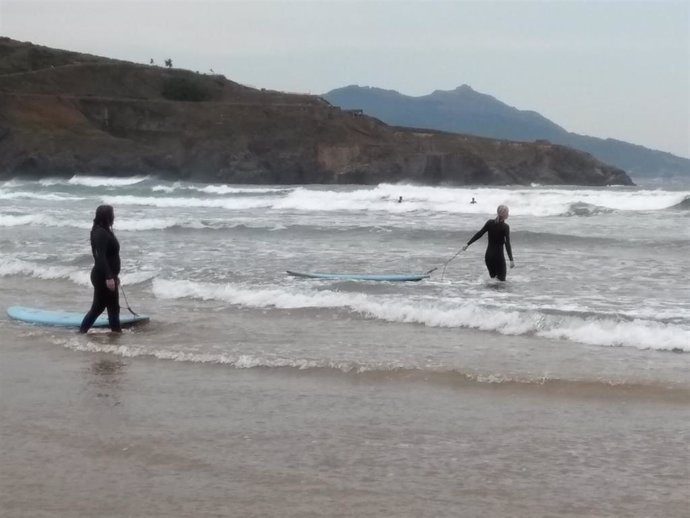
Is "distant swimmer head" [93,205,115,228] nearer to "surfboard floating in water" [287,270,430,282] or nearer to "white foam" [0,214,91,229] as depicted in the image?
"surfboard floating in water" [287,270,430,282]

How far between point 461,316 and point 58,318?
4505mm

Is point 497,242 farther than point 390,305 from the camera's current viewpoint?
Yes

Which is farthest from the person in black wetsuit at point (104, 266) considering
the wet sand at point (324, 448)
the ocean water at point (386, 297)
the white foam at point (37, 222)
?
the white foam at point (37, 222)

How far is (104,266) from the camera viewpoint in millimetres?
9570

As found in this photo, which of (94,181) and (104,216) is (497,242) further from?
(94,181)

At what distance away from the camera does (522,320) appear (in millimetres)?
10047

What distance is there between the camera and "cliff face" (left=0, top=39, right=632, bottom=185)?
76.2m

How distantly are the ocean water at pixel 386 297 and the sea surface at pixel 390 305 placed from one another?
1.3 inches

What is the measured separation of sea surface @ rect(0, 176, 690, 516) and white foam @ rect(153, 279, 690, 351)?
0.08 feet

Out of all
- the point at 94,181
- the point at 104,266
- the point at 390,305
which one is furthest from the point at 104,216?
the point at 94,181

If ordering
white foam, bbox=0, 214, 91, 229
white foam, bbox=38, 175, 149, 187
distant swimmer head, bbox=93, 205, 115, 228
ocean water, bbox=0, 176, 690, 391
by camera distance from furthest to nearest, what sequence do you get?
white foam, bbox=38, 175, 149, 187 → white foam, bbox=0, 214, 91, 229 → distant swimmer head, bbox=93, 205, 115, 228 → ocean water, bbox=0, 176, 690, 391

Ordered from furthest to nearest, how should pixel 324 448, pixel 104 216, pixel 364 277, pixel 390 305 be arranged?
pixel 364 277
pixel 390 305
pixel 104 216
pixel 324 448

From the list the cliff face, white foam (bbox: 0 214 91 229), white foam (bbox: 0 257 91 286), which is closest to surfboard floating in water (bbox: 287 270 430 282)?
white foam (bbox: 0 257 91 286)

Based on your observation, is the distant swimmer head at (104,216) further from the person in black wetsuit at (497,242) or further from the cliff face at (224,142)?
the cliff face at (224,142)
